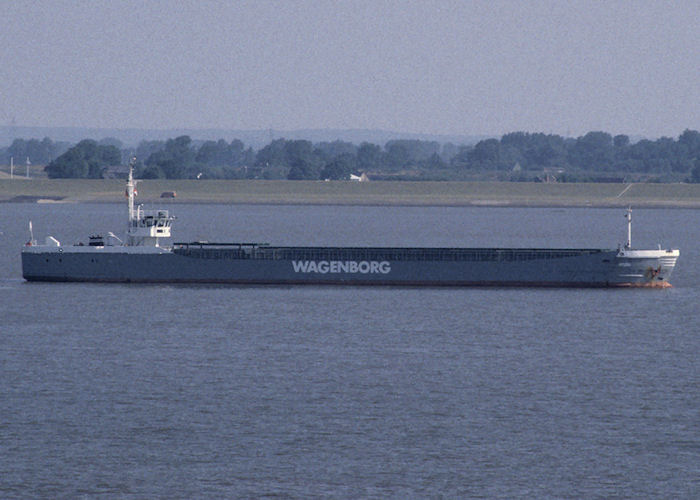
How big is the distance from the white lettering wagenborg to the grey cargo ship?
0.08 m

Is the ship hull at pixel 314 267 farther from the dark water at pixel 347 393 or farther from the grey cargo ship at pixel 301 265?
the dark water at pixel 347 393

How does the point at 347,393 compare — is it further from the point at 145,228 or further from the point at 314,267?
the point at 145,228

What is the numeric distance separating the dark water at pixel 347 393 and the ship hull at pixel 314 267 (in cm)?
155

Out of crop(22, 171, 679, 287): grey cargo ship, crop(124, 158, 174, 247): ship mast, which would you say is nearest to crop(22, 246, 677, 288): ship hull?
crop(22, 171, 679, 287): grey cargo ship

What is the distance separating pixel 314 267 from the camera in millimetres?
87375

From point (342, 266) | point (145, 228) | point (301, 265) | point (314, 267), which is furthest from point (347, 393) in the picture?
point (145, 228)

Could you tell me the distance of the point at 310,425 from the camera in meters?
44.3

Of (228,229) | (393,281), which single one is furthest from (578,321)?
(228,229)

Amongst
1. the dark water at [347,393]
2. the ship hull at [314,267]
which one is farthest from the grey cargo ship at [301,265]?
the dark water at [347,393]

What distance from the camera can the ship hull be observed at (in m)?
86.6

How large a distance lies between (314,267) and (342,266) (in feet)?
7.17

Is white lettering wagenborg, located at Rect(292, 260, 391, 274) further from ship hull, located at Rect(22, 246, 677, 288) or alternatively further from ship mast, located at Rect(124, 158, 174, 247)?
ship mast, located at Rect(124, 158, 174, 247)

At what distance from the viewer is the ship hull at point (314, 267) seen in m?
86.6

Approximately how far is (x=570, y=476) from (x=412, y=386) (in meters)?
13.9
